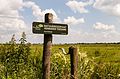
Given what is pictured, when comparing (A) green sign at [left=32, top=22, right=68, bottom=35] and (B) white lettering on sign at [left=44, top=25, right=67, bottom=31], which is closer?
(A) green sign at [left=32, top=22, right=68, bottom=35]

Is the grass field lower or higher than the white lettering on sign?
lower

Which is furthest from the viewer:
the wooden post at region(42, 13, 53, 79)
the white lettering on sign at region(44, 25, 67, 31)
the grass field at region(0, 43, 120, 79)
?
the grass field at region(0, 43, 120, 79)

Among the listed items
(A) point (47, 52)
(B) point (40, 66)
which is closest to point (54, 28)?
(A) point (47, 52)

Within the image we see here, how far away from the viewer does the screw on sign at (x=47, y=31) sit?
835 centimetres

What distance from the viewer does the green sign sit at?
8327mm

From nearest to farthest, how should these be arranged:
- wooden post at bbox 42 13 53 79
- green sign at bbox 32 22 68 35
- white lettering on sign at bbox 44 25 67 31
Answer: green sign at bbox 32 22 68 35 → white lettering on sign at bbox 44 25 67 31 → wooden post at bbox 42 13 53 79

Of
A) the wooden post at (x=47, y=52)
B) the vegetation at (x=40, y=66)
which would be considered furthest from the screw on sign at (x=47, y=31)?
the vegetation at (x=40, y=66)

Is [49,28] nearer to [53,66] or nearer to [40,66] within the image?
[53,66]

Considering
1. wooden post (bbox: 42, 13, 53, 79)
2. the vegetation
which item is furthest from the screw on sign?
the vegetation

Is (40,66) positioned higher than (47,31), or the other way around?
(47,31)

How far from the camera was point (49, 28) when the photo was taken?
8.45 meters

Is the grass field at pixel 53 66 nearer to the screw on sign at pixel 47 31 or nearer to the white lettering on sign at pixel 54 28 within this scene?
the screw on sign at pixel 47 31

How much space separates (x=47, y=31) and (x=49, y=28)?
0.08 m

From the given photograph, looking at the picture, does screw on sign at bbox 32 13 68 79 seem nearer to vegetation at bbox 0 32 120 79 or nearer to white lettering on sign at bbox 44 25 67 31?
white lettering on sign at bbox 44 25 67 31
